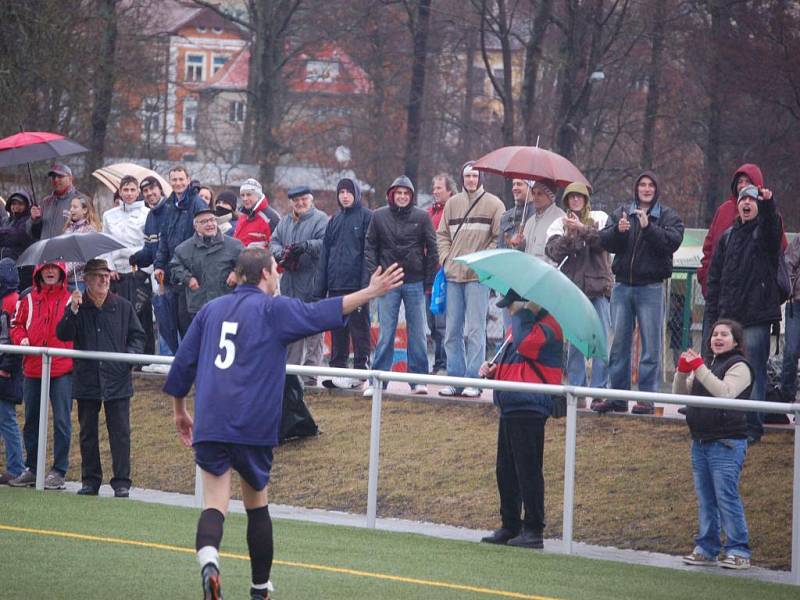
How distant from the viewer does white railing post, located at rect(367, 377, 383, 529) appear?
1144 cm

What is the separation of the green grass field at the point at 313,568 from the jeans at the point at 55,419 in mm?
1888

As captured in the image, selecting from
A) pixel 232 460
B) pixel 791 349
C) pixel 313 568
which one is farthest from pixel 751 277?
pixel 232 460

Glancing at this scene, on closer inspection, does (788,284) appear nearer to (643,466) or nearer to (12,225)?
(643,466)

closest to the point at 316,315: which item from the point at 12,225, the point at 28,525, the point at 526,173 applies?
the point at 28,525

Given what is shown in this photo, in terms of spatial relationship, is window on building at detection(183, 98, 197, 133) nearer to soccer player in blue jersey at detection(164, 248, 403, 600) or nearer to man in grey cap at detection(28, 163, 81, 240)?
man in grey cap at detection(28, 163, 81, 240)

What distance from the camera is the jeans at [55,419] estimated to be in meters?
13.2

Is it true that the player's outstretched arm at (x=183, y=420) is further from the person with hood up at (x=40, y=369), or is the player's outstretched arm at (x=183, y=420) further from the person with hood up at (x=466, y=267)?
the person with hood up at (x=466, y=267)

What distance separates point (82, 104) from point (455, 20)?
938 centimetres

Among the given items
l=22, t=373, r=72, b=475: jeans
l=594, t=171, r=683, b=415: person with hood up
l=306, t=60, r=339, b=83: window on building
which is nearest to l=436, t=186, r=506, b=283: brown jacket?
l=594, t=171, r=683, b=415: person with hood up

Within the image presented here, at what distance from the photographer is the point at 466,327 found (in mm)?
14172

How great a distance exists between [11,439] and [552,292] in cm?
612

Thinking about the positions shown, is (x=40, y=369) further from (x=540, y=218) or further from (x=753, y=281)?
(x=753, y=281)

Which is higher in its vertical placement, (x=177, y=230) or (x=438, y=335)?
(x=177, y=230)

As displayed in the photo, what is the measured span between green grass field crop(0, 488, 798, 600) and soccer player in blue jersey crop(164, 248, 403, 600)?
85cm
